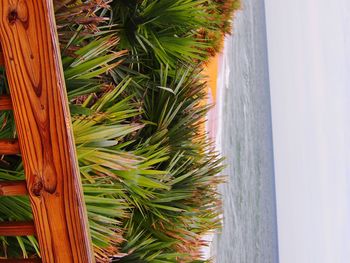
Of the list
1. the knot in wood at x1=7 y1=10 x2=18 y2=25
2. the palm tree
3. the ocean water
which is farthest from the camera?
the ocean water

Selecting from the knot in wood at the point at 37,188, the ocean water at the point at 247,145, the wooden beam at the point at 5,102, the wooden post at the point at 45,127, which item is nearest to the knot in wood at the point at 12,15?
the wooden post at the point at 45,127

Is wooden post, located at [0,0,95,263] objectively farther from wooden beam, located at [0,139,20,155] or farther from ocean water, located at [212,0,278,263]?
ocean water, located at [212,0,278,263]

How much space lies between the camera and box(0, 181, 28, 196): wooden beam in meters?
1.60

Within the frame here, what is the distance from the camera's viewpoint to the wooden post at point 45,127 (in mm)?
1439

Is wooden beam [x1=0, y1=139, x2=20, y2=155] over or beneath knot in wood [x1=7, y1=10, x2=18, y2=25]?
beneath

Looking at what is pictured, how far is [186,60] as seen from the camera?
3309 millimetres

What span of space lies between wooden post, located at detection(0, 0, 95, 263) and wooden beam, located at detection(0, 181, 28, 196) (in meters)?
0.04

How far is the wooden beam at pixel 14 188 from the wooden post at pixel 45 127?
37 mm

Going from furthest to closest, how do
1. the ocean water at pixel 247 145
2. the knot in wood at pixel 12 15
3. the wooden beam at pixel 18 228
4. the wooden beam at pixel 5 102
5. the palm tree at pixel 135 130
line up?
the ocean water at pixel 247 145
the palm tree at pixel 135 130
the wooden beam at pixel 18 228
the wooden beam at pixel 5 102
the knot in wood at pixel 12 15

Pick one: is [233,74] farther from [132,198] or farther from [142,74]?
[132,198]

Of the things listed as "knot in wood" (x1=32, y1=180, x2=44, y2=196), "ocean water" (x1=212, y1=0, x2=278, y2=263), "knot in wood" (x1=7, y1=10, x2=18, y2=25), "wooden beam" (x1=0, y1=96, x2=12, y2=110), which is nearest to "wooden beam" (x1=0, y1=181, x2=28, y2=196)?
"knot in wood" (x1=32, y1=180, x2=44, y2=196)

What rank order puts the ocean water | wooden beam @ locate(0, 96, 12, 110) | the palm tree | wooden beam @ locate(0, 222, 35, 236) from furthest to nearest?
the ocean water, the palm tree, wooden beam @ locate(0, 222, 35, 236), wooden beam @ locate(0, 96, 12, 110)

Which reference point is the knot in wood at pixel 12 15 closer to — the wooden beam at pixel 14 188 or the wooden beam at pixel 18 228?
the wooden beam at pixel 14 188

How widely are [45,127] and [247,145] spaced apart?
252 inches
